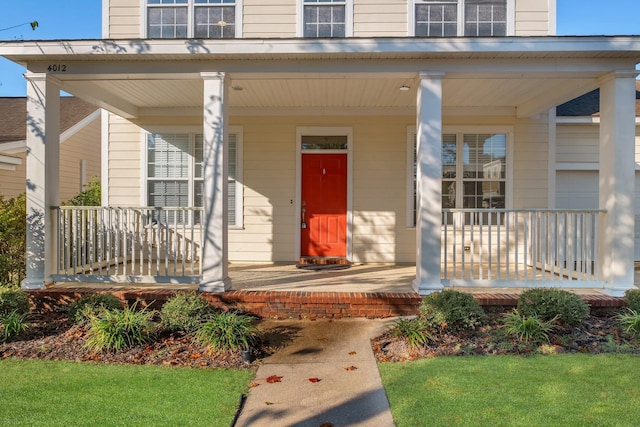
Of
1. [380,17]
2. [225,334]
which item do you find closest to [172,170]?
[380,17]

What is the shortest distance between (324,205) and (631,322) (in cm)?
505

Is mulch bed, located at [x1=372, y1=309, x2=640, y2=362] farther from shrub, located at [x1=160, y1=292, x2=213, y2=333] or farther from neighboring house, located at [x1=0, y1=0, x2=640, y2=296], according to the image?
shrub, located at [x1=160, y1=292, x2=213, y2=333]

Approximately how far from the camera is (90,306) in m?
5.14

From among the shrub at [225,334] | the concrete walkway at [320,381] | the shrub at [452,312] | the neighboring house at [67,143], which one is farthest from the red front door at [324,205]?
the neighboring house at [67,143]

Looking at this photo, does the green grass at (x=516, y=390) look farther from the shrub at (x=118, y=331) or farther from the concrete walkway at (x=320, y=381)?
the shrub at (x=118, y=331)

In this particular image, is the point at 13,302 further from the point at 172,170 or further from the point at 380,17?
the point at 380,17

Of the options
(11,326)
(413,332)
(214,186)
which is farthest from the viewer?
(214,186)

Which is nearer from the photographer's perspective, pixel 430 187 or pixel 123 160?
pixel 430 187

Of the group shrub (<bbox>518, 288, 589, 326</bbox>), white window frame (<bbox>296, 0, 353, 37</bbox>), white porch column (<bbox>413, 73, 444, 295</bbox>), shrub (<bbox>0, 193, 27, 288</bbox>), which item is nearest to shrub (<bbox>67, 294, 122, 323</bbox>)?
shrub (<bbox>0, 193, 27, 288</bbox>)

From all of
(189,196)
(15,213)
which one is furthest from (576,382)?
(15,213)

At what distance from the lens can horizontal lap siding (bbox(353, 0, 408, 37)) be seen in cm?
755

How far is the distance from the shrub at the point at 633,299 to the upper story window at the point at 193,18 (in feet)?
22.2

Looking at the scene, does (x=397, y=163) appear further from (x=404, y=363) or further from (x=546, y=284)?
(x=404, y=363)

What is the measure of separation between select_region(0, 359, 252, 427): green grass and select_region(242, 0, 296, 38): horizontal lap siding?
18.5 feet
